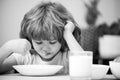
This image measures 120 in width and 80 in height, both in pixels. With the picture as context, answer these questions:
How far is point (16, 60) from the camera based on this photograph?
63.8 inches

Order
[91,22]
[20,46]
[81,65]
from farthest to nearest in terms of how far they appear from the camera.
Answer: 1. [91,22]
2. [20,46]
3. [81,65]

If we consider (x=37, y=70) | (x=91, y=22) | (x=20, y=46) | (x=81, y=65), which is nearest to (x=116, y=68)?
(x=81, y=65)

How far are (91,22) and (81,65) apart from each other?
1.02 metres

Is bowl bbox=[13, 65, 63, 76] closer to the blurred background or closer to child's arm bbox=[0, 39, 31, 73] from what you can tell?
child's arm bbox=[0, 39, 31, 73]

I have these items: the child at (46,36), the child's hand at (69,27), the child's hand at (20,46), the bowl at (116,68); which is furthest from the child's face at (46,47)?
the bowl at (116,68)

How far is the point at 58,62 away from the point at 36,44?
0.78 feet

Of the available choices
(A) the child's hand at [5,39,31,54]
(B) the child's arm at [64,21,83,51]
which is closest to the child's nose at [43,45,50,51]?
(B) the child's arm at [64,21,83,51]

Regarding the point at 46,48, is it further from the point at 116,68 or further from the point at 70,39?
the point at 116,68

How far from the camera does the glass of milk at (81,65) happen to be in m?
1.04

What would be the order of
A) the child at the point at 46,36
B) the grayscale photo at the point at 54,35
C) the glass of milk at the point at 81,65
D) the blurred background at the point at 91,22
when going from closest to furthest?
1. the glass of milk at the point at 81,65
2. the grayscale photo at the point at 54,35
3. the child at the point at 46,36
4. the blurred background at the point at 91,22

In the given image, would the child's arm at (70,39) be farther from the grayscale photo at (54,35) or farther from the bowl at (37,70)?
the bowl at (37,70)

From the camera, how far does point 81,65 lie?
3.46ft

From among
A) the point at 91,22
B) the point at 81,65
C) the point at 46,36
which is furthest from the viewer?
the point at 91,22

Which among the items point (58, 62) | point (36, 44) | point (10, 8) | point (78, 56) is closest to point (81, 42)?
point (58, 62)
